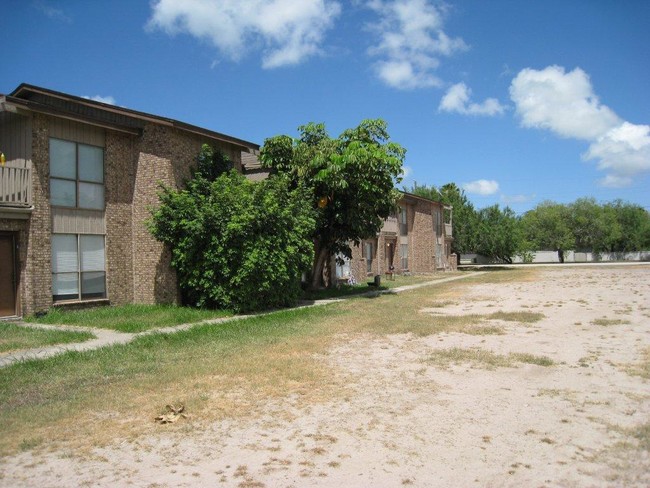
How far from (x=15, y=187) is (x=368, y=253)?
73.0 ft

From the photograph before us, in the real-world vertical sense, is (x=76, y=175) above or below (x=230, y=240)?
above

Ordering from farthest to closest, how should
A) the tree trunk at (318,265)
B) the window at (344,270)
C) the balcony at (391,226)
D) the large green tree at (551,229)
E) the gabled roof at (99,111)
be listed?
the large green tree at (551,229)
the balcony at (391,226)
the window at (344,270)
the tree trunk at (318,265)
the gabled roof at (99,111)

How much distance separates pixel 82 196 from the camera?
52.7ft

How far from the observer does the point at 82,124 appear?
16.0 m

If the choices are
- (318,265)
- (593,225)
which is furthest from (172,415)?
(593,225)

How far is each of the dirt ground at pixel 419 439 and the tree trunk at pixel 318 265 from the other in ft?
45.2

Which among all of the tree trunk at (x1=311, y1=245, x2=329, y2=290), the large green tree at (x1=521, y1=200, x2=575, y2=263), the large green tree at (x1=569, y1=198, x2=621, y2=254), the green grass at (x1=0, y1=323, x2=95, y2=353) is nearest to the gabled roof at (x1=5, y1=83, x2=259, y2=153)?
the green grass at (x1=0, y1=323, x2=95, y2=353)

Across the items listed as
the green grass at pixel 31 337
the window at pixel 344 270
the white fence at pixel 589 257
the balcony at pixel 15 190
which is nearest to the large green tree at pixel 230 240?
the balcony at pixel 15 190

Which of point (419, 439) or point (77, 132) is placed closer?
point (419, 439)

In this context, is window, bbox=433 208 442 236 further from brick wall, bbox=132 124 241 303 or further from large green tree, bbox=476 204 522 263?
brick wall, bbox=132 124 241 303

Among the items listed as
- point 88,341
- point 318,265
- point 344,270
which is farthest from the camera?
point 344,270

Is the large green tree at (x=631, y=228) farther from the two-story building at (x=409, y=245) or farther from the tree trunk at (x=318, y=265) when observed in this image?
the tree trunk at (x=318, y=265)

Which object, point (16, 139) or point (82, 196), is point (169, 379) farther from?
point (16, 139)

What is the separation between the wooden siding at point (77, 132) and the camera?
15.3 metres
